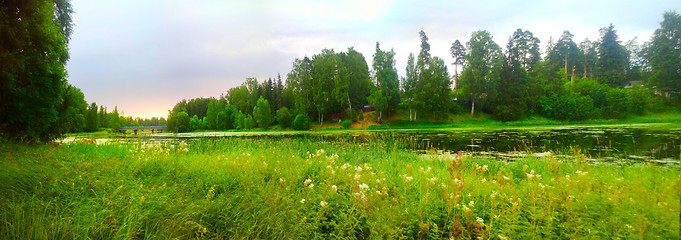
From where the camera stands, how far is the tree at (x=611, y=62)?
3356 centimetres

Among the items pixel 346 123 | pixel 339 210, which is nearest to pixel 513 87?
pixel 346 123

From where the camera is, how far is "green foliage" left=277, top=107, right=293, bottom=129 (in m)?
42.5

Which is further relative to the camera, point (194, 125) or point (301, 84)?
point (194, 125)

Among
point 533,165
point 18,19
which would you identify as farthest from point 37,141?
point 533,165

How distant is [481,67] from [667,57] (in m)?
38.5

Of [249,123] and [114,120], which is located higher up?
[114,120]

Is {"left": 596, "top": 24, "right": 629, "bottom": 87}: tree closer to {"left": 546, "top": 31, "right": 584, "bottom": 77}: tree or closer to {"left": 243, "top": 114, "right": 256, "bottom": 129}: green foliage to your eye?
{"left": 546, "top": 31, "right": 584, "bottom": 77}: tree

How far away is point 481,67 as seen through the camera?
1537 inches

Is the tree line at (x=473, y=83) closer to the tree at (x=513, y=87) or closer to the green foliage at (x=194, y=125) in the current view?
the tree at (x=513, y=87)

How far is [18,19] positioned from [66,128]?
16.8 feet

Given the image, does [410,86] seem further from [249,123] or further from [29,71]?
[29,71]

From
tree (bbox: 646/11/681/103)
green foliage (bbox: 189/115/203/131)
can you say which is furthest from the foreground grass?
green foliage (bbox: 189/115/203/131)

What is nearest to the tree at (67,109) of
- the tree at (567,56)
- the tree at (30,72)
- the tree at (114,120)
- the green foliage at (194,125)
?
the tree at (30,72)

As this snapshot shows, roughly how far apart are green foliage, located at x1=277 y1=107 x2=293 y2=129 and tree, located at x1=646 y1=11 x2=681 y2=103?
40665 millimetres
